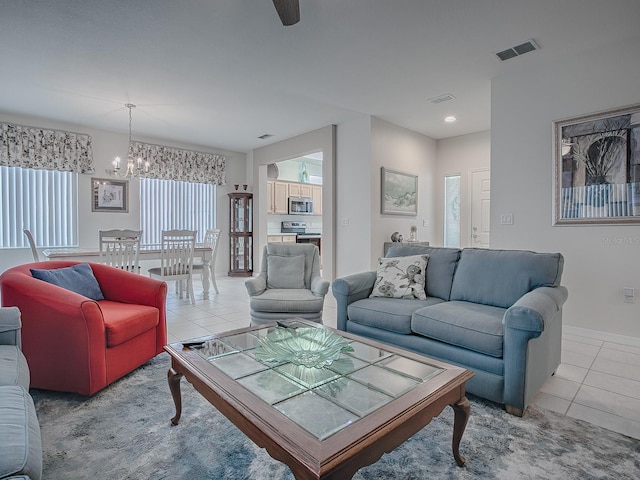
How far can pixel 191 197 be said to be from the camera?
6.95m

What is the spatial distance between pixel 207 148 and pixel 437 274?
5695 mm

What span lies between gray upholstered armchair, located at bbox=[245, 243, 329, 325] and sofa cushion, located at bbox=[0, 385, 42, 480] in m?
1.91

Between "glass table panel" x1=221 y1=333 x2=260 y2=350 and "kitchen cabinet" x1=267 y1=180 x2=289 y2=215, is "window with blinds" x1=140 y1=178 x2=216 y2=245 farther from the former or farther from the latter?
"glass table panel" x1=221 y1=333 x2=260 y2=350

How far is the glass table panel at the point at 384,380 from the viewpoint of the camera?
1.42 metres

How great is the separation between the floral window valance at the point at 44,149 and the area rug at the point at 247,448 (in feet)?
14.4

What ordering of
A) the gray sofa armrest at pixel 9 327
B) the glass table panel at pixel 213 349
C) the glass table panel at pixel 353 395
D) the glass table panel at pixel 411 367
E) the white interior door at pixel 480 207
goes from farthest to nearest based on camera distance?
1. the white interior door at pixel 480 207
2. the glass table panel at pixel 213 349
3. the gray sofa armrest at pixel 9 327
4. the glass table panel at pixel 411 367
5. the glass table panel at pixel 353 395

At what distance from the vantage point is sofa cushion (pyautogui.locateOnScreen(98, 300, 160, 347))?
2.18 meters

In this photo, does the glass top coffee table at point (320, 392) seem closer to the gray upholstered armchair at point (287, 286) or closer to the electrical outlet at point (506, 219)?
the gray upholstered armchair at point (287, 286)

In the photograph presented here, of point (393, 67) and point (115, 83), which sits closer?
point (393, 67)

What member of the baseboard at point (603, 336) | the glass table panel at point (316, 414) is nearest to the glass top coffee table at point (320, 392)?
the glass table panel at point (316, 414)

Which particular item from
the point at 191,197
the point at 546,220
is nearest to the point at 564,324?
the point at 546,220

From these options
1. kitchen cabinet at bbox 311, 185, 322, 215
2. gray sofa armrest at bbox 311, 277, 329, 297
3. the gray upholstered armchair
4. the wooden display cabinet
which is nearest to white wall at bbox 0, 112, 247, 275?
the wooden display cabinet

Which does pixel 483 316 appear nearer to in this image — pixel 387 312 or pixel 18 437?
pixel 387 312

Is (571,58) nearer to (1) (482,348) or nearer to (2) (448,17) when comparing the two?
(2) (448,17)
